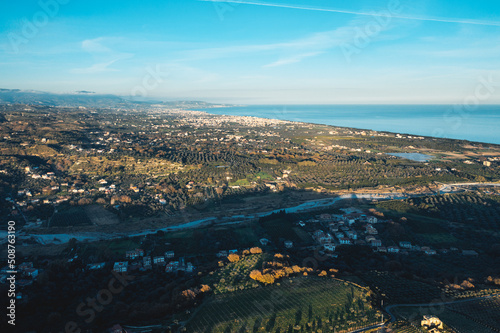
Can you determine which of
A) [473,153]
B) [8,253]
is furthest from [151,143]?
[473,153]

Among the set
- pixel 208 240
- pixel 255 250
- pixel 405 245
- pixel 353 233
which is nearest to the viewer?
pixel 255 250

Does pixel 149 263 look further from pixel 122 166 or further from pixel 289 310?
pixel 122 166

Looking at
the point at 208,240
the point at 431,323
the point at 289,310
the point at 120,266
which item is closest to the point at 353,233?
the point at 208,240

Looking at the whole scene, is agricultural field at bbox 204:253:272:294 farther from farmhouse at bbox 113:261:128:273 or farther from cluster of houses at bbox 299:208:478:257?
cluster of houses at bbox 299:208:478:257

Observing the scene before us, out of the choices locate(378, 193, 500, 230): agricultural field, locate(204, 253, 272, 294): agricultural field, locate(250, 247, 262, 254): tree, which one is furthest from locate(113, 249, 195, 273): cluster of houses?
locate(378, 193, 500, 230): agricultural field

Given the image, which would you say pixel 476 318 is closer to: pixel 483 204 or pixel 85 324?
pixel 85 324

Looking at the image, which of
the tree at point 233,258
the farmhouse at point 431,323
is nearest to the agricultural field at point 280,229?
the tree at point 233,258

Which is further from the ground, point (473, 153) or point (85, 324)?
point (473, 153)
